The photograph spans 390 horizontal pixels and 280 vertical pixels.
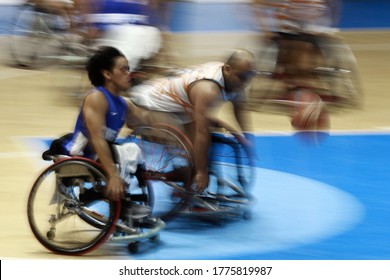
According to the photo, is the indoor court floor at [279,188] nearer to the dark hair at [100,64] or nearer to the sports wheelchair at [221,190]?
the sports wheelchair at [221,190]

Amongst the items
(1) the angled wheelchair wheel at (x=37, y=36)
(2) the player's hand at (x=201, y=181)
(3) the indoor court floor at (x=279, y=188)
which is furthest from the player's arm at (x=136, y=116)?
(1) the angled wheelchair wheel at (x=37, y=36)

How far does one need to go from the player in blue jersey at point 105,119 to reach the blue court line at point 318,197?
59cm

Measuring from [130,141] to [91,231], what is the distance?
0.72 metres

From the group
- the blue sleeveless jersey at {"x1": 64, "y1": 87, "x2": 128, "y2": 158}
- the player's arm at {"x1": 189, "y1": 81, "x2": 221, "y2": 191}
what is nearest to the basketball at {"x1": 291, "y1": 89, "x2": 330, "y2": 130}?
the player's arm at {"x1": 189, "y1": 81, "x2": 221, "y2": 191}

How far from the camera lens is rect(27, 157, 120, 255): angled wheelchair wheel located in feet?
20.6

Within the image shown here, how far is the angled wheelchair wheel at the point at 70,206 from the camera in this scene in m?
6.27

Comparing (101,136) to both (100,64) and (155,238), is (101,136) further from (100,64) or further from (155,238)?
(155,238)

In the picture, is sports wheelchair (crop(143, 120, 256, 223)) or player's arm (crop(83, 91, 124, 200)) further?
sports wheelchair (crop(143, 120, 256, 223))

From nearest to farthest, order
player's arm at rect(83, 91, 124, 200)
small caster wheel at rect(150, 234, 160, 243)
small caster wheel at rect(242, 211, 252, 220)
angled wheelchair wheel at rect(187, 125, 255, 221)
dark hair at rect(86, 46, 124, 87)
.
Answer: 1. player's arm at rect(83, 91, 124, 200)
2. dark hair at rect(86, 46, 124, 87)
3. small caster wheel at rect(150, 234, 160, 243)
4. angled wheelchair wheel at rect(187, 125, 255, 221)
5. small caster wheel at rect(242, 211, 252, 220)

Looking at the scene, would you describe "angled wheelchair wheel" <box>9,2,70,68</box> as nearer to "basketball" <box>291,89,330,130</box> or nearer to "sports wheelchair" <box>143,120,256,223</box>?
"basketball" <box>291,89,330,130</box>

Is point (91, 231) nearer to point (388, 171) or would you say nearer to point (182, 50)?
point (388, 171)

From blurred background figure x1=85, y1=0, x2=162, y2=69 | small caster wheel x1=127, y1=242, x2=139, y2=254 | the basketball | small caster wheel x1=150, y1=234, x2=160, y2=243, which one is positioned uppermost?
blurred background figure x1=85, y1=0, x2=162, y2=69

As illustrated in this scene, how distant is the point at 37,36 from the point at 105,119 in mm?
5694
